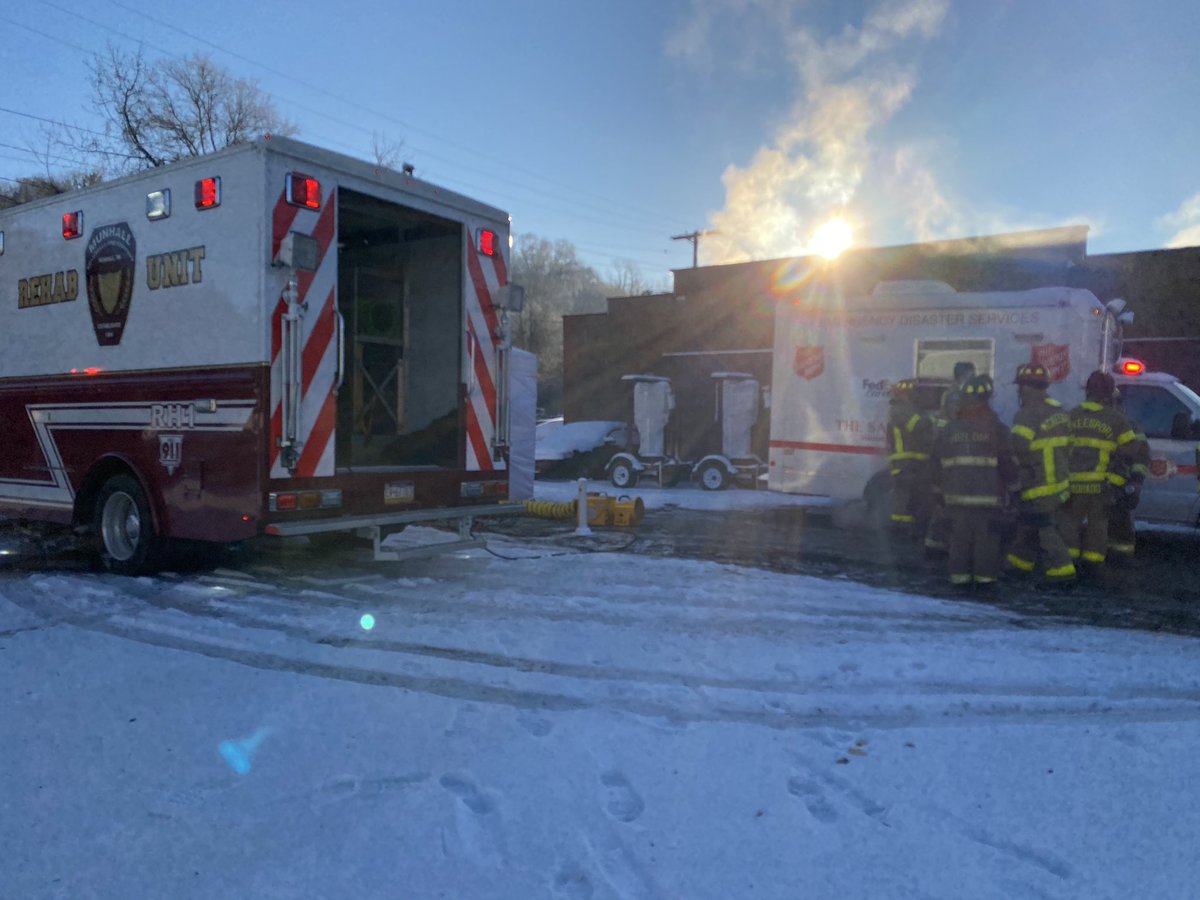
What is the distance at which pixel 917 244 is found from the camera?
26344 millimetres

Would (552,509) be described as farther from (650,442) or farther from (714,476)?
(650,442)

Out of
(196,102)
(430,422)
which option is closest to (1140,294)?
(430,422)

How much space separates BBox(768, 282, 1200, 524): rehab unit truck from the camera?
31.2ft

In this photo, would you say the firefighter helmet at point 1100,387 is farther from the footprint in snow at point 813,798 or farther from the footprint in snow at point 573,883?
the footprint in snow at point 573,883

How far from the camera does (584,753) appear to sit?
3611 mm

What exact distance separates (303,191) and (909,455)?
6335 millimetres

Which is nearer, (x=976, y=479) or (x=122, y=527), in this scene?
(x=976, y=479)

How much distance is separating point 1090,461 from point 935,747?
4819 mm

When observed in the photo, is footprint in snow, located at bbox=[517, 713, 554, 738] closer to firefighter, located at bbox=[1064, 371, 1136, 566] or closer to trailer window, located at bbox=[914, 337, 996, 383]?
firefighter, located at bbox=[1064, 371, 1136, 566]

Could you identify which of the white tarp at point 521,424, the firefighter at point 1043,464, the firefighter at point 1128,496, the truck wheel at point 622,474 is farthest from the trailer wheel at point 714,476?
the firefighter at point 1043,464

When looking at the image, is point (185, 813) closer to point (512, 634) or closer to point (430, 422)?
point (512, 634)

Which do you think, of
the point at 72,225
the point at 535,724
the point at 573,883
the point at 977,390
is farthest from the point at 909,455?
the point at 72,225

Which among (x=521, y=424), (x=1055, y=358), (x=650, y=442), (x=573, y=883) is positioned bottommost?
(x=573, y=883)

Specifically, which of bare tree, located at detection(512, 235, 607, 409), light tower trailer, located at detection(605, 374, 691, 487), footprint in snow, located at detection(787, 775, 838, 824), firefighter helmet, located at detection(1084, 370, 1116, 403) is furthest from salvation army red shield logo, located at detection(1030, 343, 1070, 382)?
bare tree, located at detection(512, 235, 607, 409)
